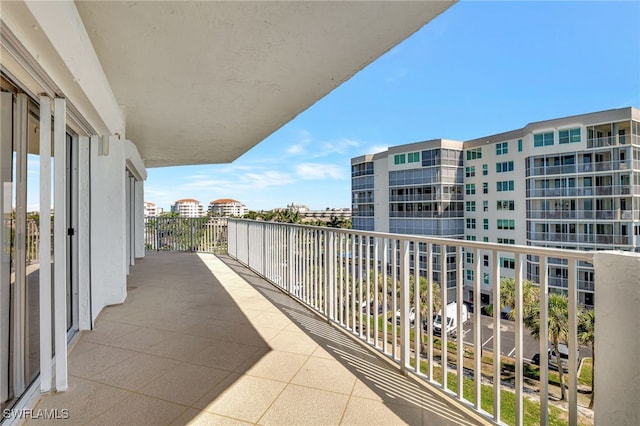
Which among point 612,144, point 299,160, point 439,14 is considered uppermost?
point 299,160

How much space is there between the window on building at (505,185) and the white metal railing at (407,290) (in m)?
21.3

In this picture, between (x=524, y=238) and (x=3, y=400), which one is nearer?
(x=3, y=400)

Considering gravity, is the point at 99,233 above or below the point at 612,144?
below

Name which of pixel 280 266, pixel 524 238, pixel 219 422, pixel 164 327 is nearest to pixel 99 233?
pixel 164 327

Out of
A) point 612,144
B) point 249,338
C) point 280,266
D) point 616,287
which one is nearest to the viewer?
point 616,287

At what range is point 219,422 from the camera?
5.14 feet

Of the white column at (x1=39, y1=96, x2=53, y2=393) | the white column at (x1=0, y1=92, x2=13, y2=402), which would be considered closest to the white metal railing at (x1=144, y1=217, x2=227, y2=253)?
the white column at (x1=39, y1=96, x2=53, y2=393)

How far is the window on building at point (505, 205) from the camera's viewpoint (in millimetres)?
20223

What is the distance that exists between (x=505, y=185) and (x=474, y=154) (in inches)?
152

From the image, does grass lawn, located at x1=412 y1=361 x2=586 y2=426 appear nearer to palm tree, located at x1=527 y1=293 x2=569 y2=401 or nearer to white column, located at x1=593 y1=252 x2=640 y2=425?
palm tree, located at x1=527 y1=293 x2=569 y2=401

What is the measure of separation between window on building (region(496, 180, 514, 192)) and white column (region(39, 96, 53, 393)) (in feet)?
78.5

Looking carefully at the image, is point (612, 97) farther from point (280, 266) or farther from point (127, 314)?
point (127, 314)

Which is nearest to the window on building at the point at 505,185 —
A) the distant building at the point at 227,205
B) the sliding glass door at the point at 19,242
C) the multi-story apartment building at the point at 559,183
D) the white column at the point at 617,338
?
the multi-story apartment building at the point at 559,183

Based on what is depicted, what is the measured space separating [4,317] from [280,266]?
3.03 metres
